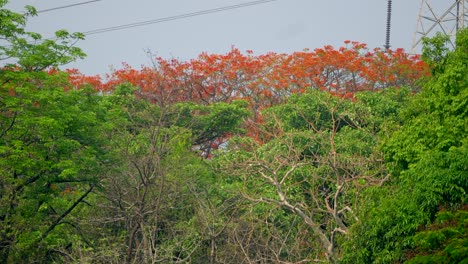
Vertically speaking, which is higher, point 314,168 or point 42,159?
point 42,159

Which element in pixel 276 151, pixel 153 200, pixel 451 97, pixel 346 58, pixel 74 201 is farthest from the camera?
pixel 346 58

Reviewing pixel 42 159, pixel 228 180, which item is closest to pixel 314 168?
pixel 228 180

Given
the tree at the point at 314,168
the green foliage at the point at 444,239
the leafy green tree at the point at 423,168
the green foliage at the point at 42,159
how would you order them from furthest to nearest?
the green foliage at the point at 42,159, the tree at the point at 314,168, the leafy green tree at the point at 423,168, the green foliage at the point at 444,239

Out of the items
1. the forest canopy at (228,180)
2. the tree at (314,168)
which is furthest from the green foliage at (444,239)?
the tree at (314,168)

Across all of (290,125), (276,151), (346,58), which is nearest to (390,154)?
(276,151)

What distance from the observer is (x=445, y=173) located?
13.6 metres

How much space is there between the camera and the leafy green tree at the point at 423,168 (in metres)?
13.7

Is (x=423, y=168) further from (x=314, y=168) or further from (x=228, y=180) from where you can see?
(x=228, y=180)

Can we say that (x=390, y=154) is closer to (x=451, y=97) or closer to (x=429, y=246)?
(x=451, y=97)

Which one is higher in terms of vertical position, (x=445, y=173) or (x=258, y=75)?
(x=445, y=173)

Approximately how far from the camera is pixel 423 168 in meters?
13.9

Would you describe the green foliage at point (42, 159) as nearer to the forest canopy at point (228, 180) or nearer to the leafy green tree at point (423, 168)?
the forest canopy at point (228, 180)

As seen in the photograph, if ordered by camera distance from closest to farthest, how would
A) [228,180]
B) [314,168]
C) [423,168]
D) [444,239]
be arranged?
[444,239], [423,168], [314,168], [228,180]

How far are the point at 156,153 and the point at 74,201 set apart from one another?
2.83 meters
